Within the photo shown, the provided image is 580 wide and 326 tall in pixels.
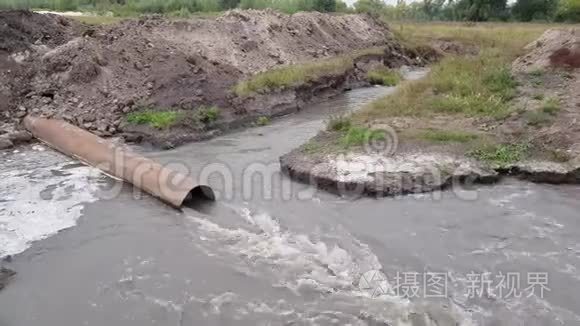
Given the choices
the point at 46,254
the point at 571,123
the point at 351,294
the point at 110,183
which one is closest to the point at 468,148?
the point at 571,123

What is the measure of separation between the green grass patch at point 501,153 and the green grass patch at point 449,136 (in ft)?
1.70

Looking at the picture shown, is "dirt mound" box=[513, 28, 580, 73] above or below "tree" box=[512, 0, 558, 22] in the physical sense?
below

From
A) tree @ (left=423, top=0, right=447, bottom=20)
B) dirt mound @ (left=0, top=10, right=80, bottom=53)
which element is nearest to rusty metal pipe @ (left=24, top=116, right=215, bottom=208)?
dirt mound @ (left=0, top=10, right=80, bottom=53)

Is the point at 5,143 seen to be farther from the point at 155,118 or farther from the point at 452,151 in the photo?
the point at 452,151

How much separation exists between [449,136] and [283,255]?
15.9ft

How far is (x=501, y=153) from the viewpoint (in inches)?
380

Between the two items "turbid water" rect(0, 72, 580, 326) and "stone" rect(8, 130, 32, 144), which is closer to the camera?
"turbid water" rect(0, 72, 580, 326)

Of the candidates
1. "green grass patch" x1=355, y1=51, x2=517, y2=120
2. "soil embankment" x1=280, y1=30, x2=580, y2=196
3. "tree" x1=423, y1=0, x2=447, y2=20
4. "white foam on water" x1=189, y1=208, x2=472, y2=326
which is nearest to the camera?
"white foam on water" x1=189, y1=208, x2=472, y2=326

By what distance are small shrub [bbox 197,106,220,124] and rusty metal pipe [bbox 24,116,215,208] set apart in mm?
2827

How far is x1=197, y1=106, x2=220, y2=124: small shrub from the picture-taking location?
13.3 meters

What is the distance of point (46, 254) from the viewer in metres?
7.46

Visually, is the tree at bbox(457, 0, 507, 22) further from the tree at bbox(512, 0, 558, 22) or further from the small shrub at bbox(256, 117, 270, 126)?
the small shrub at bbox(256, 117, 270, 126)

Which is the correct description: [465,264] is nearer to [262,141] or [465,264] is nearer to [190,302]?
[190,302]

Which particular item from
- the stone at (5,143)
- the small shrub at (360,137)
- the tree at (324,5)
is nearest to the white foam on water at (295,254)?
the small shrub at (360,137)
